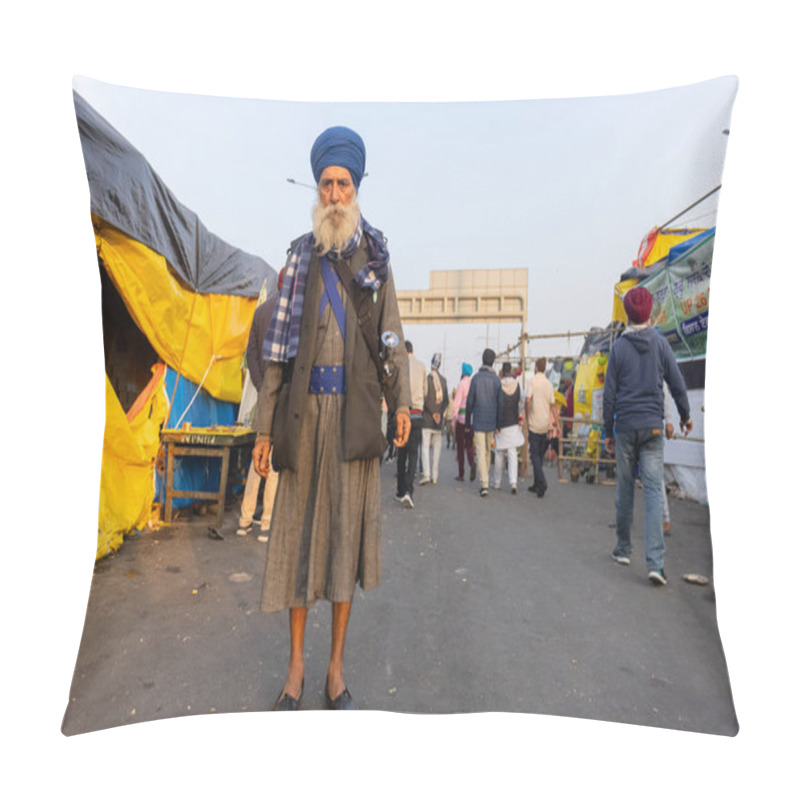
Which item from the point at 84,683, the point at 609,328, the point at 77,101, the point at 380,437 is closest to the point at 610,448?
the point at 609,328

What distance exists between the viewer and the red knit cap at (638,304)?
2008 mm

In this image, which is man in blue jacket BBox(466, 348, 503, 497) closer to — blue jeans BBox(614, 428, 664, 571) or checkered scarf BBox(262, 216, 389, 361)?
blue jeans BBox(614, 428, 664, 571)

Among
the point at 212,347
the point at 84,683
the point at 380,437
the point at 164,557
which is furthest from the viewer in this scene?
the point at 212,347

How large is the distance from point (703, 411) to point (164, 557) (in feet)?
7.66

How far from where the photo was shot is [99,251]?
205 cm

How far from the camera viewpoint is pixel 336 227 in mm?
1989

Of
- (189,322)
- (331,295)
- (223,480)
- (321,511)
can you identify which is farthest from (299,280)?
(223,480)

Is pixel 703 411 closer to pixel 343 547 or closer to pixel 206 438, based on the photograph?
pixel 343 547

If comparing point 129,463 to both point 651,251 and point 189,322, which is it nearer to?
point 189,322

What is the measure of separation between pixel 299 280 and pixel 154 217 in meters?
0.73

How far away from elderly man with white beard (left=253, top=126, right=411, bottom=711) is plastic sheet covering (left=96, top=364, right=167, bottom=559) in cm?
68

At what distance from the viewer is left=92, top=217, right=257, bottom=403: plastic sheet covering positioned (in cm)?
221

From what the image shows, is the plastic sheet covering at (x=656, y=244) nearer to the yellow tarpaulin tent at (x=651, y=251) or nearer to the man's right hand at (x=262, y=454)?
the yellow tarpaulin tent at (x=651, y=251)

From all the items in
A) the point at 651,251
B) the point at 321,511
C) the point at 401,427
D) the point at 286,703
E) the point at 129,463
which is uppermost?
the point at 651,251
